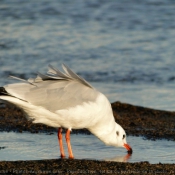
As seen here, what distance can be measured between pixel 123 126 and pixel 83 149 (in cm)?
162

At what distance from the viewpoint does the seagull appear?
731cm

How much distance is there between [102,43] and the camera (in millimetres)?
16562

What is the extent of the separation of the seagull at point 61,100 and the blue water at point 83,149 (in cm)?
34

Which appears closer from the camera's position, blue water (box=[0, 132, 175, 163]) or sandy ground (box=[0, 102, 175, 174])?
sandy ground (box=[0, 102, 175, 174])

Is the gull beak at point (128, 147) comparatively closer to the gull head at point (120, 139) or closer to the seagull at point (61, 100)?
the gull head at point (120, 139)

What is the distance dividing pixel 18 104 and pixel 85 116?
36.2 inches

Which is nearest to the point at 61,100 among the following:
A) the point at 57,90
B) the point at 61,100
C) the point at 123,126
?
the point at 61,100

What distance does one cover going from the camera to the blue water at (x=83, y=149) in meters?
7.61

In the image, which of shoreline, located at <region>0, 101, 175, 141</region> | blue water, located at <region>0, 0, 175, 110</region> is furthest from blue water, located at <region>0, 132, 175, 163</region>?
blue water, located at <region>0, 0, 175, 110</region>

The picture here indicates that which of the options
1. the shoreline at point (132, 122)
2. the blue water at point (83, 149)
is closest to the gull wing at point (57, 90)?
the blue water at point (83, 149)

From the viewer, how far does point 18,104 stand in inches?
283

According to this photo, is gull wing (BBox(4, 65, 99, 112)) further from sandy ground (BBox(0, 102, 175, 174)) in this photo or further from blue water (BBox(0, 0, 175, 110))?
blue water (BBox(0, 0, 175, 110))

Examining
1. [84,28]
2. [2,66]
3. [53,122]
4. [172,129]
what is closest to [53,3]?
[84,28]

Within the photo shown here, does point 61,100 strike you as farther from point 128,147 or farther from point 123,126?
point 123,126
